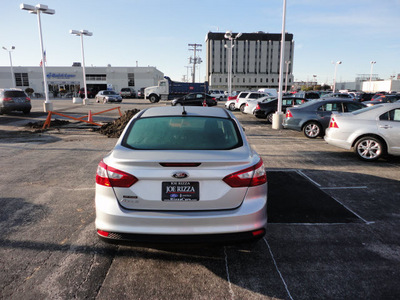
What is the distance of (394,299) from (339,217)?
1842 millimetres

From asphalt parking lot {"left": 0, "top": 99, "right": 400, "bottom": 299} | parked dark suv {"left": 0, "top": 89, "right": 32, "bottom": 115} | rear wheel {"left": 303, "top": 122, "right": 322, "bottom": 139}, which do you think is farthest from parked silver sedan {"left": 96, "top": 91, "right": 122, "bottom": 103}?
asphalt parking lot {"left": 0, "top": 99, "right": 400, "bottom": 299}

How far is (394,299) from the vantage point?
105 inches

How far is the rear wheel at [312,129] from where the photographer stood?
468 inches

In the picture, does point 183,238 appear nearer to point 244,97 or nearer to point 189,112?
point 189,112

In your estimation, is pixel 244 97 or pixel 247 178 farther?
pixel 244 97

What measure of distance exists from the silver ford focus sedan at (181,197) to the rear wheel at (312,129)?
9.85m

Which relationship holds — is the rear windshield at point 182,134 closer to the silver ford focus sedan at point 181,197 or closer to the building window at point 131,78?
the silver ford focus sedan at point 181,197

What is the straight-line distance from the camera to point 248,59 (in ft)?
470

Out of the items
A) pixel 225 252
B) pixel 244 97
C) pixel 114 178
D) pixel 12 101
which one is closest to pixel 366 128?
pixel 225 252

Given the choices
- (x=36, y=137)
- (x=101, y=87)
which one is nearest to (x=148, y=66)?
(x=101, y=87)

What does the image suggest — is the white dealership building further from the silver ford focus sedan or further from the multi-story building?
the multi-story building

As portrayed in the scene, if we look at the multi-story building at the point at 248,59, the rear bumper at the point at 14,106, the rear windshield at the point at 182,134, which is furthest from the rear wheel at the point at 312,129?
the multi-story building at the point at 248,59

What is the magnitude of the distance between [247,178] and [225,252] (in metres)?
1.15

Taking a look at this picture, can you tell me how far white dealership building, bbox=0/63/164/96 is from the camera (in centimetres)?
6950
